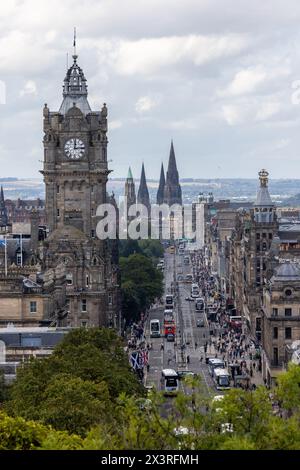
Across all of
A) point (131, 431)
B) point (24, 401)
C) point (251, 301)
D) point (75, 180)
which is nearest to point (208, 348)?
point (251, 301)

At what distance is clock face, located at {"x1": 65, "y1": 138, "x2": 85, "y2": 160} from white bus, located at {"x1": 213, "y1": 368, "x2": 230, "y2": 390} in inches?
1481

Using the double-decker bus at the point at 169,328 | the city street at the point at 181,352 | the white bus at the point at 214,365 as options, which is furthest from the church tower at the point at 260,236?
the white bus at the point at 214,365

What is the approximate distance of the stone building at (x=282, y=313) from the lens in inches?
5172

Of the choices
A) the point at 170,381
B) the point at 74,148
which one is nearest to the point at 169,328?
the point at 74,148

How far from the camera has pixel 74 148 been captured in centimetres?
15662

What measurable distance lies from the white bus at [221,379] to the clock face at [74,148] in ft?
123

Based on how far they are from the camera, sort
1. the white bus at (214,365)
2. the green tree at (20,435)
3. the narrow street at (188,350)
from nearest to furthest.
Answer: the green tree at (20,435) < the white bus at (214,365) < the narrow street at (188,350)

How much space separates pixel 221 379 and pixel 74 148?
138ft

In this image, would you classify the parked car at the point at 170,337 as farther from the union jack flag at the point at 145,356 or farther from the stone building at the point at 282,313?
the stone building at the point at 282,313

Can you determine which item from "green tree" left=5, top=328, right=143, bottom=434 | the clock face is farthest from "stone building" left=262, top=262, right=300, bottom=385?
the clock face

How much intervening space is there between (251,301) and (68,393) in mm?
98604

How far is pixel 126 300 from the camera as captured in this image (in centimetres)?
18100

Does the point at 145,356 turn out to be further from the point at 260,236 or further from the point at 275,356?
the point at 260,236

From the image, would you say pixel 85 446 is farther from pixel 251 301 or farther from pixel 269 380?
pixel 251 301
